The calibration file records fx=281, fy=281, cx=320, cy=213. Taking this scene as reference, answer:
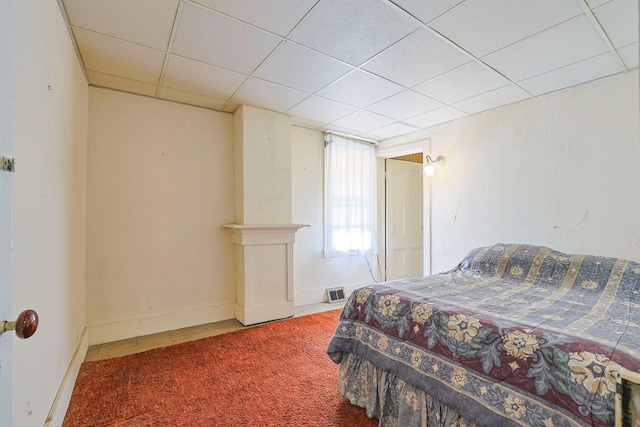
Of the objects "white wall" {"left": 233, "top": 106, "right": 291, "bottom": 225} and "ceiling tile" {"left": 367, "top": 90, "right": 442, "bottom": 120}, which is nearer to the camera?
"ceiling tile" {"left": 367, "top": 90, "right": 442, "bottom": 120}

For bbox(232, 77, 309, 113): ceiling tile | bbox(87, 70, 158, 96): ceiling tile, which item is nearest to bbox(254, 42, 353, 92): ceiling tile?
bbox(232, 77, 309, 113): ceiling tile

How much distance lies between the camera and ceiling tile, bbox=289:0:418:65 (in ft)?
5.31

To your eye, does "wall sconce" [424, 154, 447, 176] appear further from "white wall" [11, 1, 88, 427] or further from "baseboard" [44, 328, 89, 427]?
"baseboard" [44, 328, 89, 427]

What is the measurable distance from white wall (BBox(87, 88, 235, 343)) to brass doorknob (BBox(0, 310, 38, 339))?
2370mm

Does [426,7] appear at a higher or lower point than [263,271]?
higher

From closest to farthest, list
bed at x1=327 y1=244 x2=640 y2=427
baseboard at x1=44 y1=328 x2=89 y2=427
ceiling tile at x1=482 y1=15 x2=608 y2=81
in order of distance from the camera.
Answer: bed at x1=327 y1=244 x2=640 y2=427 < baseboard at x1=44 y1=328 x2=89 y2=427 < ceiling tile at x1=482 y1=15 x2=608 y2=81

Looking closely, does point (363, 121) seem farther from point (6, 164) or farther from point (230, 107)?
point (6, 164)

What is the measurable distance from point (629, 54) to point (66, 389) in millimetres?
4355

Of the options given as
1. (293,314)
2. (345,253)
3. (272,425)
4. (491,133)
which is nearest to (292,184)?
(345,253)

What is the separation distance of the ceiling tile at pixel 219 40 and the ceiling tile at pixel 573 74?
223 cm

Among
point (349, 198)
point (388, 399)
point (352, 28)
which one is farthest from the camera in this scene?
point (349, 198)

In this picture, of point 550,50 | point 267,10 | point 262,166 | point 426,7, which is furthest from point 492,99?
point 262,166

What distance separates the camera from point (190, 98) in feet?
9.40

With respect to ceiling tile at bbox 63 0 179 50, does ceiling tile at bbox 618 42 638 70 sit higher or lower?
lower
